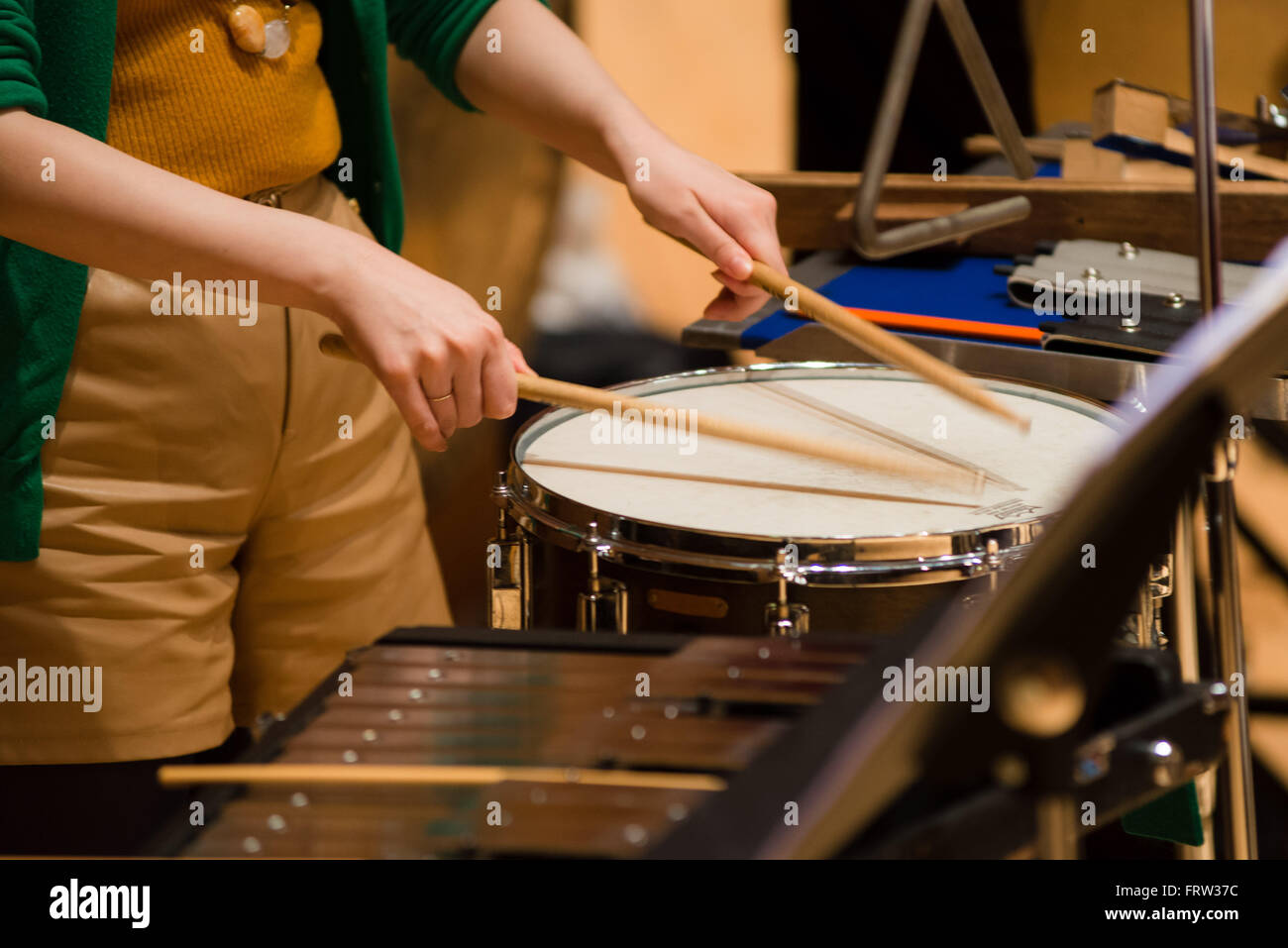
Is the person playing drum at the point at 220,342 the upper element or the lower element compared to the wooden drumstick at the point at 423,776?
upper

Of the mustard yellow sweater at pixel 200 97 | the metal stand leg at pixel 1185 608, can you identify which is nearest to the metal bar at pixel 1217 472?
the metal stand leg at pixel 1185 608

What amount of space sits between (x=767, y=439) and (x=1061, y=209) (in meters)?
0.96

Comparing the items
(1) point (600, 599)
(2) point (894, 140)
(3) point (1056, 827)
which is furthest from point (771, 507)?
(2) point (894, 140)

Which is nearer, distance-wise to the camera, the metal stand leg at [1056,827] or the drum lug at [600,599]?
the metal stand leg at [1056,827]

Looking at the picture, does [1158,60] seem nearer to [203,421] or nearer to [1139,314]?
[1139,314]

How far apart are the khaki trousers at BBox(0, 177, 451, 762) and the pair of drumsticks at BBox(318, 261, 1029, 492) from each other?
126mm

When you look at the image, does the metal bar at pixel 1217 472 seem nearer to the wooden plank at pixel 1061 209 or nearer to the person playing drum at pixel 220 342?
the person playing drum at pixel 220 342

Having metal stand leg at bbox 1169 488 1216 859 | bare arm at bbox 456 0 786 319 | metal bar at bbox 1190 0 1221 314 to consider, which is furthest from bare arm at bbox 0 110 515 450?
metal stand leg at bbox 1169 488 1216 859

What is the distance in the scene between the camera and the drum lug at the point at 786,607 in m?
0.98

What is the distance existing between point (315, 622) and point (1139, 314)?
0.92 m

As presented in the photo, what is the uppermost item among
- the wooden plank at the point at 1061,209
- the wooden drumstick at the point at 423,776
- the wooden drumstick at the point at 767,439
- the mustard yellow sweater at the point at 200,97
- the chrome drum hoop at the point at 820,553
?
the wooden plank at the point at 1061,209

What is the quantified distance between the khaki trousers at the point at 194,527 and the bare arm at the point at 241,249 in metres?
0.18

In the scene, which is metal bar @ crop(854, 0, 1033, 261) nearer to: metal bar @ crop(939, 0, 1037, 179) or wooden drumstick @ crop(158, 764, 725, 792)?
metal bar @ crop(939, 0, 1037, 179)

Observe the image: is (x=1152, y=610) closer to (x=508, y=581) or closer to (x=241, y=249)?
(x=508, y=581)
